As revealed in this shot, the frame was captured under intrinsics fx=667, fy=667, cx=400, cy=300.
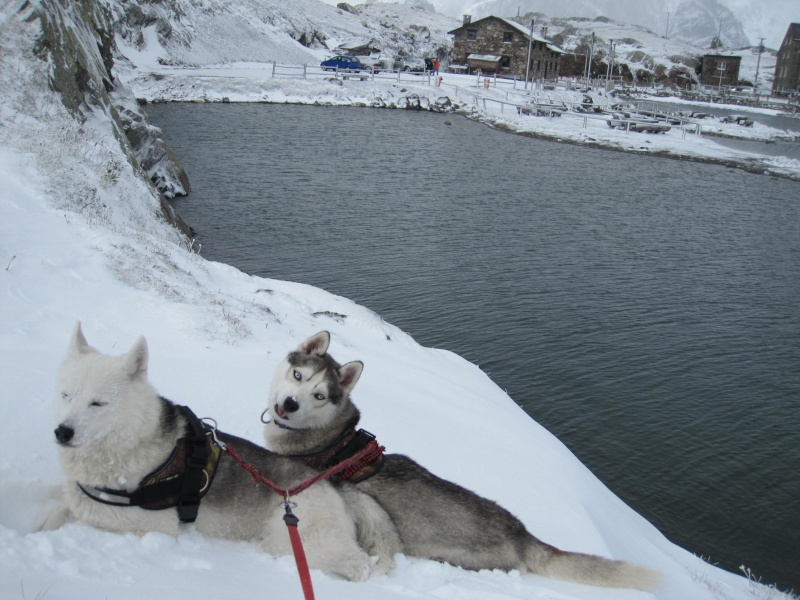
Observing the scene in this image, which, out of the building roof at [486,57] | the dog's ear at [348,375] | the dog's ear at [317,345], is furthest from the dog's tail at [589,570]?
the building roof at [486,57]

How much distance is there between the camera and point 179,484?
5316 millimetres

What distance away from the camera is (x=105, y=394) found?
499 cm

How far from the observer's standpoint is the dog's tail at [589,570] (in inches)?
236

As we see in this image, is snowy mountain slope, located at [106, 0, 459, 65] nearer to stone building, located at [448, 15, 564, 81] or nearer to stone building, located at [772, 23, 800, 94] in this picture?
stone building, located at [448, 15, 564, 81]

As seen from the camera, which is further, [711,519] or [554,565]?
[711,519]

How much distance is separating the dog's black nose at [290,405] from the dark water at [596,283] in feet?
29.9

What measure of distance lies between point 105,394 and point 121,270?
295 inches

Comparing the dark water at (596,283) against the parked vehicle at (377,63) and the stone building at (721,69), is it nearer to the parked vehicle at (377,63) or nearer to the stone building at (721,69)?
the parked vehicle at (377,63)

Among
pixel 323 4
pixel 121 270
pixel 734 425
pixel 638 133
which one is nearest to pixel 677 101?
pixel 638 133

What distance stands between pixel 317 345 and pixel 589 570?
3.31 metres

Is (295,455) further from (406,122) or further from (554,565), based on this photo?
(406,122)

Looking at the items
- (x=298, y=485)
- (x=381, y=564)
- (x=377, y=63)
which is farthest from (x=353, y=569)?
(x=377, y=63)

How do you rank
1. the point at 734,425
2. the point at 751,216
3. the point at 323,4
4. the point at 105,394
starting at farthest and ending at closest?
the point at 323,4
the point at 751,216
the point at 734,425
the point at 105,394

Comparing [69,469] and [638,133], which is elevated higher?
[638,133]
